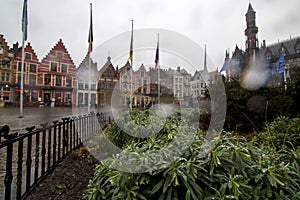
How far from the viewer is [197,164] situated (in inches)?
49.2

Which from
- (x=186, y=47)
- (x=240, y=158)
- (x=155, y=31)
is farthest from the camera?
(x=155, y=31)

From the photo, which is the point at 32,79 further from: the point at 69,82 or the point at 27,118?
the point at 27,118

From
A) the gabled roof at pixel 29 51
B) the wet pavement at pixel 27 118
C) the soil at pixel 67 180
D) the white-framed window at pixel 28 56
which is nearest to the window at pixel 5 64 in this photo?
the gabled roof at pixel 29 51

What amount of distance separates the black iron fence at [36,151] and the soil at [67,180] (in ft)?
0.30

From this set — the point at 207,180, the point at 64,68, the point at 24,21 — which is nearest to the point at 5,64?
the point at 64,68

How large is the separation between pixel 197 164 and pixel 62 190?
190 centimetres

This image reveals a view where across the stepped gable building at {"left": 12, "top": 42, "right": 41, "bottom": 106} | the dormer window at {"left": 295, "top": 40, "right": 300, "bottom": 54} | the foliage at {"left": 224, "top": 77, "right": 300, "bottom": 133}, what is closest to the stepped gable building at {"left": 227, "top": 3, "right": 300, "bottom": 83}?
the dormer window at {"left": 295, "top": 40, "right": 300, "bottom": 54}

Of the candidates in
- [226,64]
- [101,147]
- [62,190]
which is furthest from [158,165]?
[226,64]

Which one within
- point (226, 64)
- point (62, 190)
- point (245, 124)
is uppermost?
point (226, 64)

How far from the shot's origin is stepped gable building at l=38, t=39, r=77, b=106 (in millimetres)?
30562

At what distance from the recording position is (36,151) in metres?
2.44

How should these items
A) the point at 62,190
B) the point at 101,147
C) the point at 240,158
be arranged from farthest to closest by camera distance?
the point at 101,147 → the point at 62,190 → the point at 240,158

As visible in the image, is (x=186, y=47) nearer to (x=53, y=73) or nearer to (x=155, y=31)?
(x=155, y=31)

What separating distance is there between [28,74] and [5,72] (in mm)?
2927
